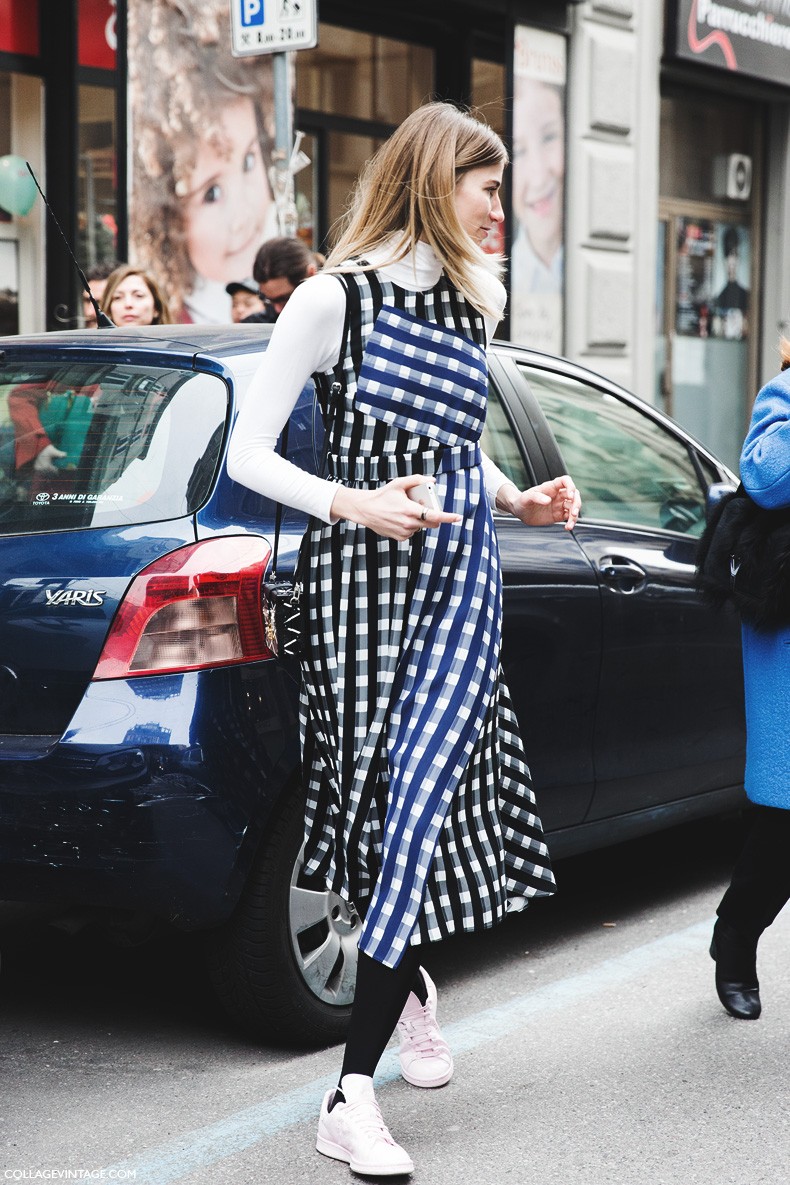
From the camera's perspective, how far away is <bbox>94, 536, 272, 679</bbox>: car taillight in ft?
10.4

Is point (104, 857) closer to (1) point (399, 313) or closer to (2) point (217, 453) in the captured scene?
(2) point (217, 453)

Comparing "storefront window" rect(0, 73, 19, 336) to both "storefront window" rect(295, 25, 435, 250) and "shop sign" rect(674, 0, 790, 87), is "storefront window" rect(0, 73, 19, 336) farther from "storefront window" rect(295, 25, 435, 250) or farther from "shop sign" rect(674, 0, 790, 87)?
"shop sign" rect(674, 0, 790, 87)

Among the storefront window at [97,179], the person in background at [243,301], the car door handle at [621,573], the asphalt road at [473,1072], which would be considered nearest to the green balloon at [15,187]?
the storefront window at [97,179]

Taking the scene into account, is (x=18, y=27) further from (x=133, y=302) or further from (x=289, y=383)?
(x=289, y=383)

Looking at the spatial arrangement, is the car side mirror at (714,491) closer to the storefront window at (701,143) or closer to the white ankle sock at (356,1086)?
the white ankle sock at (356,1086)

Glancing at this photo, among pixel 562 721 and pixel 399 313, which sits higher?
pixel 399 313

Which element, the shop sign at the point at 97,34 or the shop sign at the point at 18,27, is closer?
the shop sign at the point at 18,27

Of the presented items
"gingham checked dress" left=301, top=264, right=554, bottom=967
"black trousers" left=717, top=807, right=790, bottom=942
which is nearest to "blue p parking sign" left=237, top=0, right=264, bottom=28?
"gingham checked dress" left=301, top=264, right=554, bottom=967

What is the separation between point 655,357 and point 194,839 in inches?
410

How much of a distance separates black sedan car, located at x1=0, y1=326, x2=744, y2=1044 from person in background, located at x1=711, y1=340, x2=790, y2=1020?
0.51 m

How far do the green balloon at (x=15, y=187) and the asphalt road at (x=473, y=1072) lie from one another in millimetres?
4917

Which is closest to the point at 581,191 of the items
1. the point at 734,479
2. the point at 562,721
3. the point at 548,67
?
the point at 548,67

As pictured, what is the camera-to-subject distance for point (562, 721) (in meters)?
3.97

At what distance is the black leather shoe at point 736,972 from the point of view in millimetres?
3701
